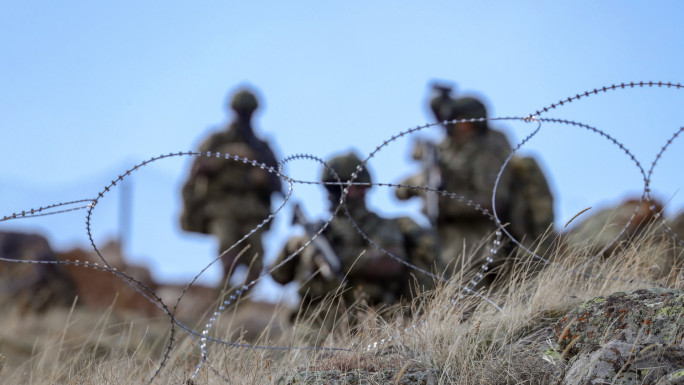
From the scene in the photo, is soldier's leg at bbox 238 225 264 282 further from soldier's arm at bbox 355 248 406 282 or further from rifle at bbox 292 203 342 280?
soldier's arm at bbox 355 248 406 282

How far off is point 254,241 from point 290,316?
13.2ft

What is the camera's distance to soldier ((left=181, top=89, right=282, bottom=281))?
11875 millimetres

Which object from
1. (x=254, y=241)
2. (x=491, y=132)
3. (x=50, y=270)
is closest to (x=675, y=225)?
(x=491, y=132)

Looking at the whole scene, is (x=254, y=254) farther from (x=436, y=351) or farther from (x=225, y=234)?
(x=436, y=351)

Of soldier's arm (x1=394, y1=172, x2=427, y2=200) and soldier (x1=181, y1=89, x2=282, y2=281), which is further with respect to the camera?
soldier (x1=181, y1=89, x2=282, y2=281)

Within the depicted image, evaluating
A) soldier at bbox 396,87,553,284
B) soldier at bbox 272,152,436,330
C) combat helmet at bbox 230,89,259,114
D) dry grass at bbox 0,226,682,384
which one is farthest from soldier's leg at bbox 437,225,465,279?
dry grass at bbox 0,226,682,384

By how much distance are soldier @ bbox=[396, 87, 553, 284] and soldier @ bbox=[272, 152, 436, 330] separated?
2.18m

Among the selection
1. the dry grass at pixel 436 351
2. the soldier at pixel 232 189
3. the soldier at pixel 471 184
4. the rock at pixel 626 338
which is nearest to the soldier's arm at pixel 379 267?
the dry grass at pixel 436 351

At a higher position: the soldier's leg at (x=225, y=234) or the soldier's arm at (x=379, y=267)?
the soldier's arm at (x=379, y=267)

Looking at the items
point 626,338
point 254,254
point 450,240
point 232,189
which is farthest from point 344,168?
point 254,254

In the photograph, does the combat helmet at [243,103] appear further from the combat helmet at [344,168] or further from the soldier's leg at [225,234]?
the combat helmet at [344,168]

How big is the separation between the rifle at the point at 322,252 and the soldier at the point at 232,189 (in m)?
4.29

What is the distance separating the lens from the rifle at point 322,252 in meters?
7.29

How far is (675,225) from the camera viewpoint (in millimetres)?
11812
